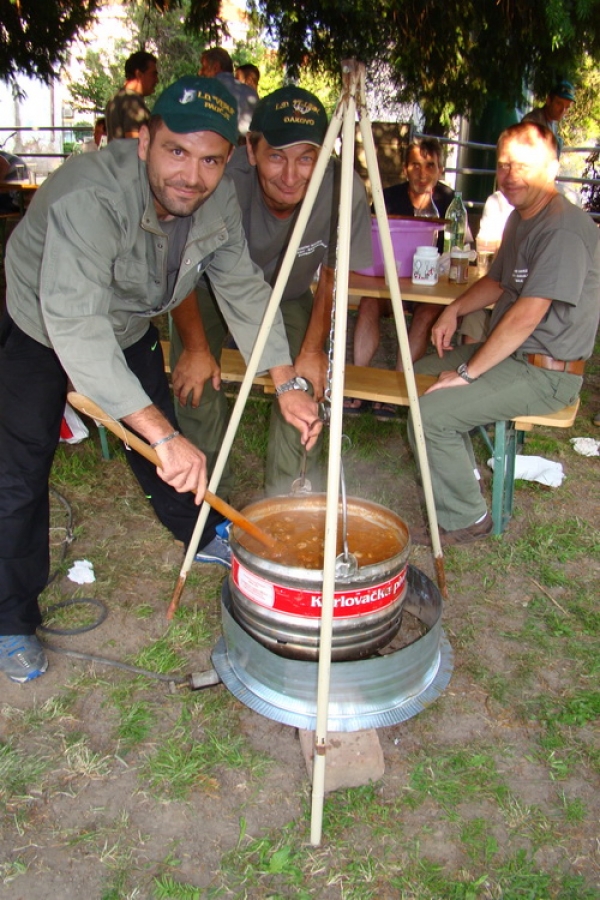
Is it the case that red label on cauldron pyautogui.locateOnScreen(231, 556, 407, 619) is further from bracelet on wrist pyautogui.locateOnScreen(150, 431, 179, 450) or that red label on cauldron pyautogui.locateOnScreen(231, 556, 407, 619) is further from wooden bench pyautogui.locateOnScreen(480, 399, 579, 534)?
wooden bench pyautogui.locateOnScreen(480, 399, 579, 534)

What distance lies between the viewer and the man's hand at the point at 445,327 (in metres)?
3.77

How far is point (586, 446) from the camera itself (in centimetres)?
461

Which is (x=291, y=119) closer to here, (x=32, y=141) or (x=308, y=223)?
(x=308, y=223)

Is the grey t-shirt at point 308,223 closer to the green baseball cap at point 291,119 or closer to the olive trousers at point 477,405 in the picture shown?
the green baseball cap at point 291,119

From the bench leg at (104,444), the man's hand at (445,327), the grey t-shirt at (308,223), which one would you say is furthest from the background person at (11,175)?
the man's hand at (445,327)

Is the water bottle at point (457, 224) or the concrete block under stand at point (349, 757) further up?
the water bottle at point (457, 224)

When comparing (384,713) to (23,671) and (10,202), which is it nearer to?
(23,671)

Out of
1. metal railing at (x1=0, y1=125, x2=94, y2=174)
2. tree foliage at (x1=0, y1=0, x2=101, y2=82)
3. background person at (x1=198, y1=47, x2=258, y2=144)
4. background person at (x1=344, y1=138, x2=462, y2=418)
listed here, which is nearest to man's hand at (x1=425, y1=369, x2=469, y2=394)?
background person at (x1=344, y1=138, x2=462, y2=418)

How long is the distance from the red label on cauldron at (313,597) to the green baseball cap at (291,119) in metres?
1.61

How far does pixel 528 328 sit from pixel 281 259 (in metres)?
1.11

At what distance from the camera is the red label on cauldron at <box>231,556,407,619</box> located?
6.93ft

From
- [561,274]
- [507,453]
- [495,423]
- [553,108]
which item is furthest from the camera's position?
[553,108]

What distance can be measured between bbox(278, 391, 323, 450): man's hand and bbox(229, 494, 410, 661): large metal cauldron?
0.45 metres

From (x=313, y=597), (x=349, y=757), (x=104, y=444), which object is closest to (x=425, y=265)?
(x=104, y=444)
